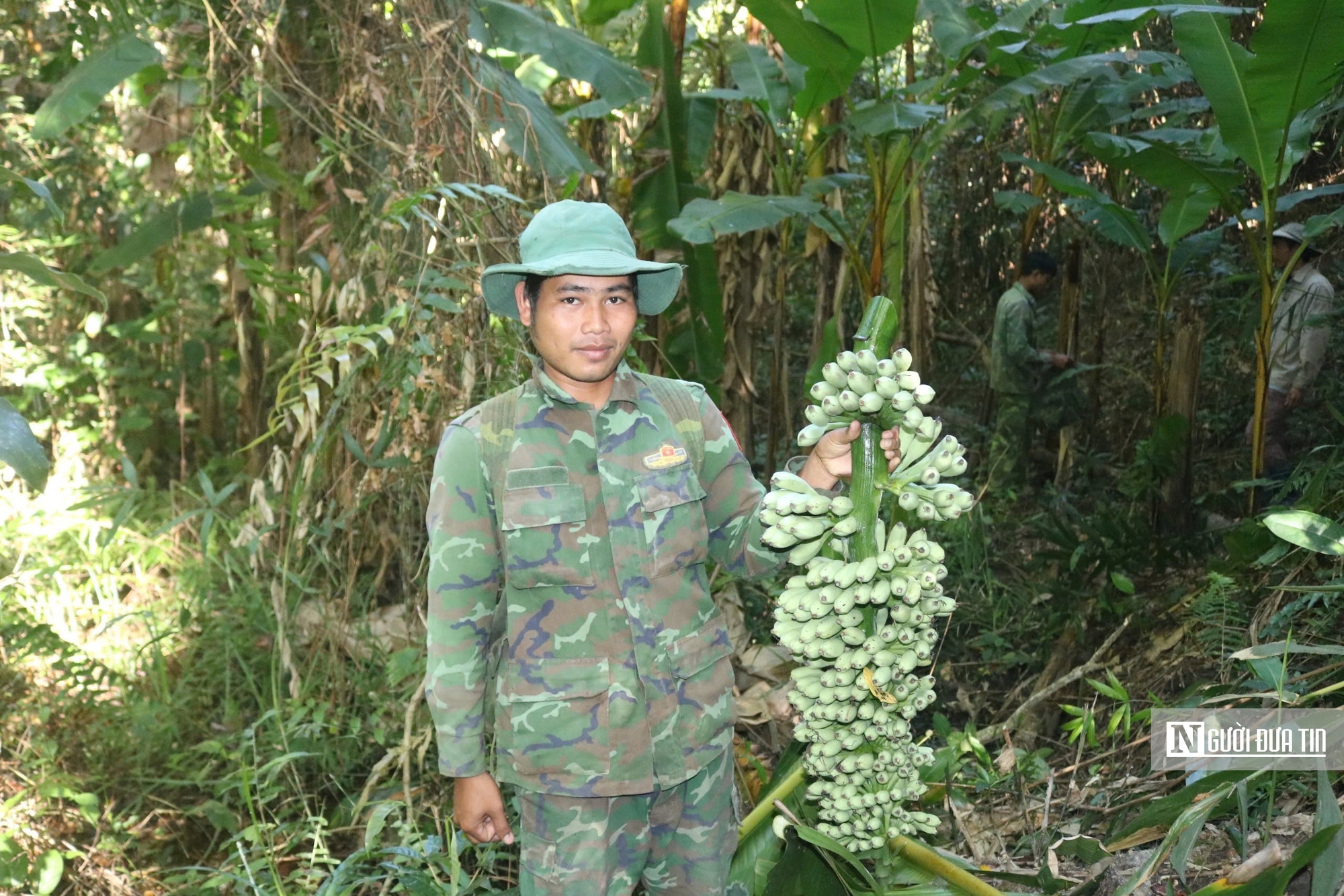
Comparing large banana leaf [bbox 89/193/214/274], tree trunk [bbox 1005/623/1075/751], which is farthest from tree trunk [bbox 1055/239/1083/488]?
large banana leaf [bbox 89/193/214/274]

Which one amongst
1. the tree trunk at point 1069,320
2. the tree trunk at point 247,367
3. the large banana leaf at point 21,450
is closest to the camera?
the large banana leaf at point 21,450


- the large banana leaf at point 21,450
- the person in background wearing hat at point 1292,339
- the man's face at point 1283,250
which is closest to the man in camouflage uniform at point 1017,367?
the person in background wearing hat at point 1292,339

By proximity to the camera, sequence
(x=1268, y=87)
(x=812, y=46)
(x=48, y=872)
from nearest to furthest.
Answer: (x=48, y=872)
(x=1268, y=87)
(x=812, y=46)

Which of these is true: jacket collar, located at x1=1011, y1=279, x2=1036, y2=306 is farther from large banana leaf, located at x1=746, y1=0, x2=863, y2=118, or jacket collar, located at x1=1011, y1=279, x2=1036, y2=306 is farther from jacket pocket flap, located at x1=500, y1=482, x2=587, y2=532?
jacket pocket flap, located at x1=500, y1=482, x2=587, y2=532

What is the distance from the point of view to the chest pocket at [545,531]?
1.75 m

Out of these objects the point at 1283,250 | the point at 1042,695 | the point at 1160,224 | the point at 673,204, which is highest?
the point at 673,204

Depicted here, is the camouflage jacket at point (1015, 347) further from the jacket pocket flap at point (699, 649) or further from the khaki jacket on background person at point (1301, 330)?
the jacket pocket flap at point (699, 649)

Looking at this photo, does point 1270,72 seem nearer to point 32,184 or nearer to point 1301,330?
point 1301,330

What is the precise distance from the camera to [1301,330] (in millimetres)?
4570

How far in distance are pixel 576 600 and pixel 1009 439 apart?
14.9 ft

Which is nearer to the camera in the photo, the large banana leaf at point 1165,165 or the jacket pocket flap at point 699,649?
the jacket pocket flap at point 699,649

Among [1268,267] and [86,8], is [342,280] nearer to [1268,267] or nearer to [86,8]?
[86,8]

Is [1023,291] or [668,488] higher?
[1023,291]

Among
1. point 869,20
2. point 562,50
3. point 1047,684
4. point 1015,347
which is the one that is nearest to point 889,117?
point 869,20
